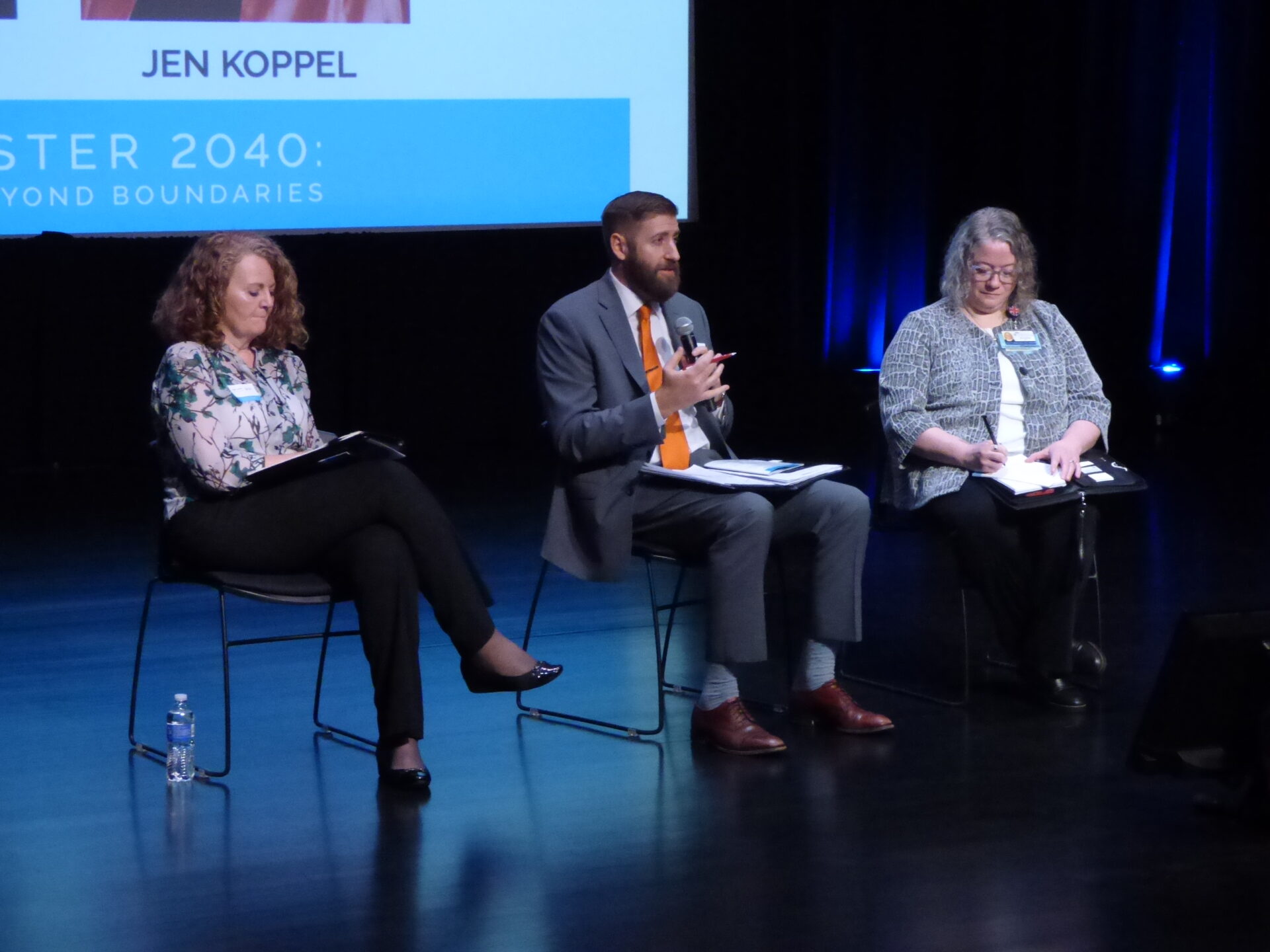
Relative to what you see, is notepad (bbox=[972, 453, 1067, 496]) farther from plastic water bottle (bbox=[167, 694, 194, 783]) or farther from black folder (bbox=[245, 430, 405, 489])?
plastic water bottle (bbox=[167, 694, 194, 783])

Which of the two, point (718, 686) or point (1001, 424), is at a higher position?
point (1001, 424)

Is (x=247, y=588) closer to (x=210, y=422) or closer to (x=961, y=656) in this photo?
(x=210, y=422)

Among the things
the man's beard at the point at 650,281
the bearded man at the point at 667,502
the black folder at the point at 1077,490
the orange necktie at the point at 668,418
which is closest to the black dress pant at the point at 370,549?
the bearded man at the point at 667,502

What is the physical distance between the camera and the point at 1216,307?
8273mm

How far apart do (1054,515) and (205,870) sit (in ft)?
6.17

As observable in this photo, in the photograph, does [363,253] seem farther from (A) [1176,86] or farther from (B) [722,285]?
(A) [1176,86]

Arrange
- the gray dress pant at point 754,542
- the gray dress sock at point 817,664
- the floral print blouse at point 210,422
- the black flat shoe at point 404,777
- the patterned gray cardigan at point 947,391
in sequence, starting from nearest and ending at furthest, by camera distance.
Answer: the black flat shoe at point 404,777
the floral print blouse at point 210,422
the gray dress pant at point 754,542
the gray dress sock at point 817,664
the patterned gray cardigan at point 947,391

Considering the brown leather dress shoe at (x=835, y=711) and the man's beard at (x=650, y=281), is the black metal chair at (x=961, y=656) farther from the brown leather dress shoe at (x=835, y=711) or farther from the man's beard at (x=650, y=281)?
the man's beard at (x=650, y=281)

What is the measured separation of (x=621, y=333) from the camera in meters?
3.27

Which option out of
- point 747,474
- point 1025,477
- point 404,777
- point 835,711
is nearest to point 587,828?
point 404,777

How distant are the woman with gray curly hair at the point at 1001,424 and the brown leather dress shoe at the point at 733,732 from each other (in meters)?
0.66

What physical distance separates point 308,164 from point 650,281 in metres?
3.36

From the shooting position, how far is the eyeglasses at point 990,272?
3518 mm

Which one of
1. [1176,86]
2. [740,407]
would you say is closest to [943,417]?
[740,407]
